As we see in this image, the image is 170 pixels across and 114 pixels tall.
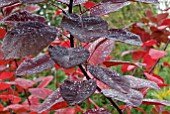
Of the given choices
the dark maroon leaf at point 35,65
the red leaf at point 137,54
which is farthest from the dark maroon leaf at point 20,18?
the red leaf at point 137,54

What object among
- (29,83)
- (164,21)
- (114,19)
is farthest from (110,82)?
(114,19)

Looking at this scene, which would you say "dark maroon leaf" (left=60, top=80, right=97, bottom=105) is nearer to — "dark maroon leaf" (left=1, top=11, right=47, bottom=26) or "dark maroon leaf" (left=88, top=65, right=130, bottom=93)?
"dark maroon leaf" (left=88, top=65, right=130, bottom=93)

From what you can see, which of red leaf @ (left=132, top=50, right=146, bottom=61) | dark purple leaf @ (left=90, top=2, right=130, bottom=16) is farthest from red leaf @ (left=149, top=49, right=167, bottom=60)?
dark purple leaf @ (left=90, top=2, right=130, bottom=16)

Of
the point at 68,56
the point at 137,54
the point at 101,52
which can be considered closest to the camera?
the point at 68,56

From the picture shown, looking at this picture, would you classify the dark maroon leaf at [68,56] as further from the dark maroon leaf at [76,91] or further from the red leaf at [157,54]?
the red leaf at [157,54]

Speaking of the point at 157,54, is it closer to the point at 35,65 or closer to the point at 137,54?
the point at 137,54

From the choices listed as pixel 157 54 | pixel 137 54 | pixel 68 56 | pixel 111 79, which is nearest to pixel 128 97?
pixel 111 79

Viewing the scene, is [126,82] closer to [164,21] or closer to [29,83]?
[29,83]
